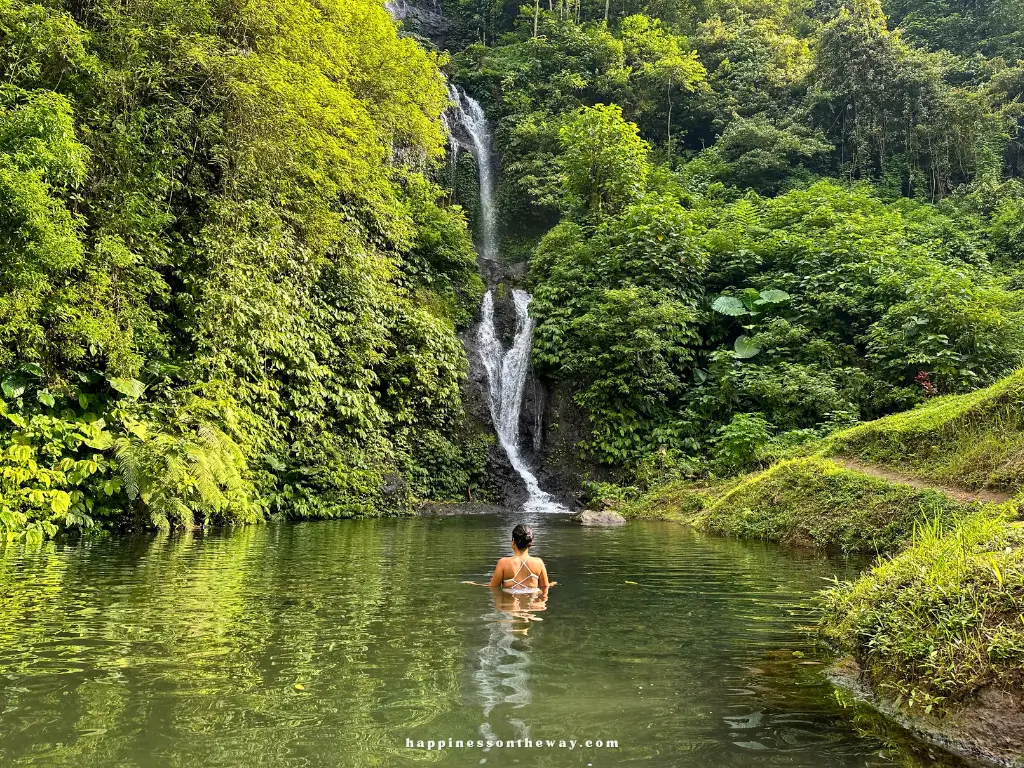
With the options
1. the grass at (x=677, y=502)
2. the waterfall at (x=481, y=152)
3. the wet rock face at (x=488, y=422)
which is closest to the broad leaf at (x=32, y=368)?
the wet rock face at (x=488, y=422)

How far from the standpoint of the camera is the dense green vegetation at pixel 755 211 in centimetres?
1650

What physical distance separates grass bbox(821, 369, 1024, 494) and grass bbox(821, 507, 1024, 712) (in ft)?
16.1

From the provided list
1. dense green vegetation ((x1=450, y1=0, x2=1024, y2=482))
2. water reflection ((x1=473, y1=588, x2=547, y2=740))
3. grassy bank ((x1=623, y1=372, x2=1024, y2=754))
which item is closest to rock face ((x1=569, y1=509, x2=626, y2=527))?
grassy bank ((x1=623, y1=372, x2=1024, y2=754))

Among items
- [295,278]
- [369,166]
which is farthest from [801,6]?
[295,278]

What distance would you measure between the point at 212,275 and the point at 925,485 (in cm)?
1281

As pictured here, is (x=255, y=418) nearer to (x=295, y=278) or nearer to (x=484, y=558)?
(x=295, y=278)

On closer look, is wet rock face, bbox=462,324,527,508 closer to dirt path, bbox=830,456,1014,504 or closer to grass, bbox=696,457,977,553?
grass, bbox=696,457,977,553

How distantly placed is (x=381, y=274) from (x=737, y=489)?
10.6 metres

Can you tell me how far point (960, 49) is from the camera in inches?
1344

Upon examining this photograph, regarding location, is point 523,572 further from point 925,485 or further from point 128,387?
point 128,387

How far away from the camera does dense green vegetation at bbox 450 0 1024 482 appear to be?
54.1 feet

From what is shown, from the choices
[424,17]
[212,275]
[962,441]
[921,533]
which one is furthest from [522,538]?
[424,17]

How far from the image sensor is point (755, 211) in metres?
23.0

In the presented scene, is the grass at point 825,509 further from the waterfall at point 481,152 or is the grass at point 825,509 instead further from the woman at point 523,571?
the waterfall at point 481,152
